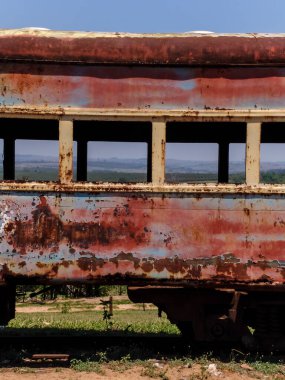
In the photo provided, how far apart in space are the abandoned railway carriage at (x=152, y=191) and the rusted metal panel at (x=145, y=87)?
0.01 m

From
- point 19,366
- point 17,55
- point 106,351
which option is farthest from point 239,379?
point 17,55

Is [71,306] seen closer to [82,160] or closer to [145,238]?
[82,160]

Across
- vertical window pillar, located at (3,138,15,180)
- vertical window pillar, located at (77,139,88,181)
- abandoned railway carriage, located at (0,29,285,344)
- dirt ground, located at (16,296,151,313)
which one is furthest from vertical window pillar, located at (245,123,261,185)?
dirt ground, located at (16,296,151,313)

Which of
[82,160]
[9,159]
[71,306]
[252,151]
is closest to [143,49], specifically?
[252,151]

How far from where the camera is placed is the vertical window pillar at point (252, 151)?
5500 millimetres

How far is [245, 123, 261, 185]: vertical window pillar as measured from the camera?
5500 millimetres

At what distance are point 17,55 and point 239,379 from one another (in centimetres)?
422

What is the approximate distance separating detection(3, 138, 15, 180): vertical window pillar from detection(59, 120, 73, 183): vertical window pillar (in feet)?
5.51

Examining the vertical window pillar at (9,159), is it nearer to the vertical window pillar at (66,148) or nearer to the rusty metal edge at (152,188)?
the rusty metal edge at (152,188)

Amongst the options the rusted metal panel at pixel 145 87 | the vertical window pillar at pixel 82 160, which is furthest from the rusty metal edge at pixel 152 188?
the vertical window pillar at pixel 82 160

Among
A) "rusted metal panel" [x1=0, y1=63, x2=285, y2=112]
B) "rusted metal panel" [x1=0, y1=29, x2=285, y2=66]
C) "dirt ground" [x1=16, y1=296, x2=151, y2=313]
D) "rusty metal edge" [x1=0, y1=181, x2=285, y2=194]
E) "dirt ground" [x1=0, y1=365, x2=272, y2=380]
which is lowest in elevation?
"dirt ground" [x1=16, y1=296, x2=151, y2=313]

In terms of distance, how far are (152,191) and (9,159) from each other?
99.1 inches

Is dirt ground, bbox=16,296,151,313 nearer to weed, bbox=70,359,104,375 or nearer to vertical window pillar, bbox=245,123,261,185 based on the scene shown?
weed, bbox=70,359,104,375

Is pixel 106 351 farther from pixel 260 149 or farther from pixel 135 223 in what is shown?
pixel 260 149
